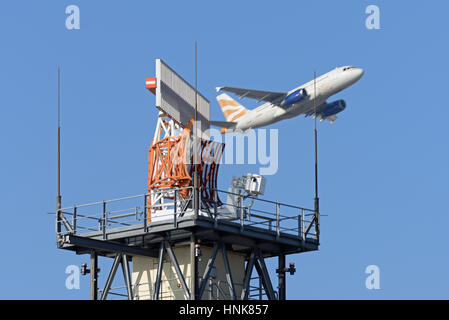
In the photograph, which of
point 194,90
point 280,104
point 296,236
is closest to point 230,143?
point 194,90

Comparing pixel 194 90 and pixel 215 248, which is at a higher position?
pixel 194 90

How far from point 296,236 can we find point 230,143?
6420 millimetres

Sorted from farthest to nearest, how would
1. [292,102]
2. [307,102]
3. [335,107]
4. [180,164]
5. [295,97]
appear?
1. [335,107]
2. [307,102]
3. [292,102]
4. [295,97]
5. [180,164]

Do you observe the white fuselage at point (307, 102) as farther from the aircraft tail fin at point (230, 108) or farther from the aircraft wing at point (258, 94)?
the aircraft tail fin at point (230, 108)

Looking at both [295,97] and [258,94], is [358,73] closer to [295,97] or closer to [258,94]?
[295,97]

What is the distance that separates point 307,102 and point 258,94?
331 inches

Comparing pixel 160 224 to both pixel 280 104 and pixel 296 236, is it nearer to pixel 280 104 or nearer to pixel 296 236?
pixel 296 236

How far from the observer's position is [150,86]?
50469 mm

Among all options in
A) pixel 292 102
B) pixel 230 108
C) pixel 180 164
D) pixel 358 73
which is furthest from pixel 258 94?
pixel 180 164

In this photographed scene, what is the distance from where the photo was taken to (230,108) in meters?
127

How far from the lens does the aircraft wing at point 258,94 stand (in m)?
120

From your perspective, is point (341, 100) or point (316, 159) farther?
point (341, 100)

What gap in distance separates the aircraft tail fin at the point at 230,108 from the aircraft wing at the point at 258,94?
1775 mm
